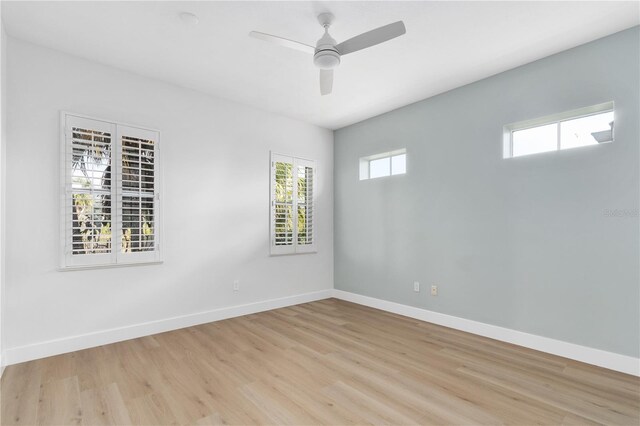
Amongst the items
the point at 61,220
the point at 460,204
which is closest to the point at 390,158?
the point at 460,204

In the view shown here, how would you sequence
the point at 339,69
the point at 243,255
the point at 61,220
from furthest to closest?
the point at 243,255, the point at 339,69, the point at 61,220

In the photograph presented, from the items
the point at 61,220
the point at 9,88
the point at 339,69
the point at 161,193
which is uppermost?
the point at 339,69

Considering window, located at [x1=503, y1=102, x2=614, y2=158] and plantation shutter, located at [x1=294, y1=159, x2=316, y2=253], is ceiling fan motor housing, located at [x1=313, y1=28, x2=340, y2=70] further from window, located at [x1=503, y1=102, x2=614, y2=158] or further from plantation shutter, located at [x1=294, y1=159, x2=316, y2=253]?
plantation shutter, located at [x1=294, y1=159, x2=316, y2=253]

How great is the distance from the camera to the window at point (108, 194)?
305 centimetres

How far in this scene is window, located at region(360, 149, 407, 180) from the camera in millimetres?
4512

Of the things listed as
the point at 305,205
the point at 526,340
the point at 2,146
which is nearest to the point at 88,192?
the point at 2,146

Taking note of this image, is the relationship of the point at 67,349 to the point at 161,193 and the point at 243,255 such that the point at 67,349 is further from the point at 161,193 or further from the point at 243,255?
the point at 243,255

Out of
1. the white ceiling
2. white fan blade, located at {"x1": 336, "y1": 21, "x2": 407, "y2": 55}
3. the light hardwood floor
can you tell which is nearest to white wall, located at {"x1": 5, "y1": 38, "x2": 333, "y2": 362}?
the white ceiling

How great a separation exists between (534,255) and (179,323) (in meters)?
3.80

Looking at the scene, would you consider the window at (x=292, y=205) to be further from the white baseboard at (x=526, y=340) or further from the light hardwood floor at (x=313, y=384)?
the light hardwood floor at (x=313, y=384)

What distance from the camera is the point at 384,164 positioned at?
4.79m

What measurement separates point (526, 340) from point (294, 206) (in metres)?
3.23

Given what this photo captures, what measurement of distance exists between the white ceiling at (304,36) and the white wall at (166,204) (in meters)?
0.31

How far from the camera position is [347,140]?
5.22m
